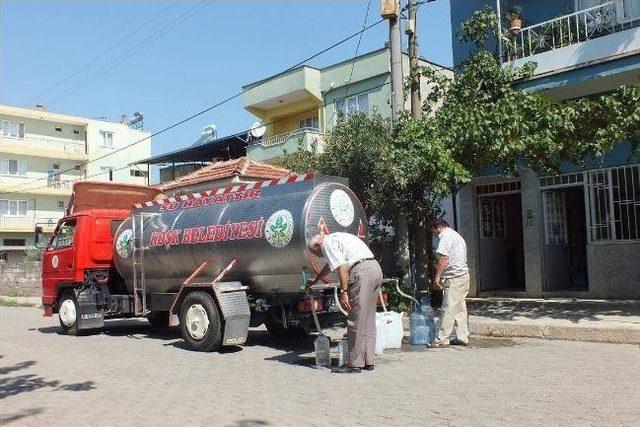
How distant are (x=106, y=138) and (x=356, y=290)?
48979 millimetres

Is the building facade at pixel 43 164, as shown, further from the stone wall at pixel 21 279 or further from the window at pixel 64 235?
the window at pixel 64 235

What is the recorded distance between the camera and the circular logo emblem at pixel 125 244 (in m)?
11.3

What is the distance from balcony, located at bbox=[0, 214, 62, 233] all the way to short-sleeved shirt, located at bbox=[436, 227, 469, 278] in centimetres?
4041

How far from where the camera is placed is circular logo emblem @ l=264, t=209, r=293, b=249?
8773mm

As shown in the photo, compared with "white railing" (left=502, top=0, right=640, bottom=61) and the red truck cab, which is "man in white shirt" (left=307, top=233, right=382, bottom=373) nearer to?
the red truck cab

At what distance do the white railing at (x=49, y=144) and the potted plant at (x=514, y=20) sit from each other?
1639 inches

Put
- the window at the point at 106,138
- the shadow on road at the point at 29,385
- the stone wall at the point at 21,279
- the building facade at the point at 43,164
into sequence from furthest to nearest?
the window at the point at 106,138, the building facade at the point at 43,164, the stone wall at the point at 21,279, the shadow on road at the point at 29,385

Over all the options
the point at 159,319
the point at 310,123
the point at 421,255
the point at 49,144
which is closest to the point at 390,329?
the point at 421,255

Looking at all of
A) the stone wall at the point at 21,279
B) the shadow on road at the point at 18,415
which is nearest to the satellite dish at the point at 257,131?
the stone wall at the point at 21,279

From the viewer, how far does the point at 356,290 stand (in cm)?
725

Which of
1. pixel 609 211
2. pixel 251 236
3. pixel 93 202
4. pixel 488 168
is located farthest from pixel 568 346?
pixel 93 202

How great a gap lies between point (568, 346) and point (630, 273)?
16.9ft

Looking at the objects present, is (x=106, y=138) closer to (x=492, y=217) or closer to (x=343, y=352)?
(x=492, y=217)

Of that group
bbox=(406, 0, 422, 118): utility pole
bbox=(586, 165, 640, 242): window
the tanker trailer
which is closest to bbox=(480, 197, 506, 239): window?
bbox=(586, 165, 640, 242): window
